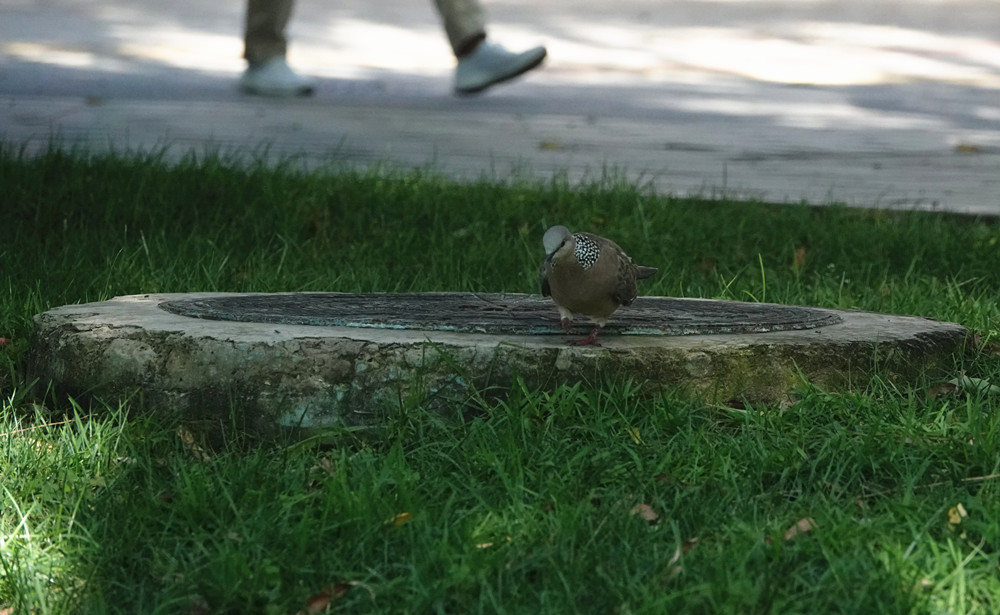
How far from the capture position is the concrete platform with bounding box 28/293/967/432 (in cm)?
321

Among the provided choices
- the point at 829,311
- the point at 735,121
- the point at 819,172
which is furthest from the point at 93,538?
the point at 735,121

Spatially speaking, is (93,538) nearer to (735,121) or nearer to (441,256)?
(441,256)

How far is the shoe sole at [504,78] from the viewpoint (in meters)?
7.79

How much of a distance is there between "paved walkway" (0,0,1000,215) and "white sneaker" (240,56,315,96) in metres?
0.12

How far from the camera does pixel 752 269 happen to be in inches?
204

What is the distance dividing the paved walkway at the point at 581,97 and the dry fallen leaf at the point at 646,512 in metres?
3.51

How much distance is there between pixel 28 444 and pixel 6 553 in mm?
503

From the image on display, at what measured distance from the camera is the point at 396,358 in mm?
3205

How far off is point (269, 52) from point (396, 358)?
220 inches

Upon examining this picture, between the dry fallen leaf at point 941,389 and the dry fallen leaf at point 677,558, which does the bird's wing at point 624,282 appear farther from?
the dry fallen leaf at point 941,389

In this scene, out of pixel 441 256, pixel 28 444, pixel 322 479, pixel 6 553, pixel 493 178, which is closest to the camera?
pixel 6 553

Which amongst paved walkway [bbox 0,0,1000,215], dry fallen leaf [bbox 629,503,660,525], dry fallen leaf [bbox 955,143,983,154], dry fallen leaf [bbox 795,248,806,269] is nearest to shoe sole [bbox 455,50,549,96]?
paved walkway [bbox 0,0,1000,215]

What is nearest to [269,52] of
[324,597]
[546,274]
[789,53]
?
[546,274]

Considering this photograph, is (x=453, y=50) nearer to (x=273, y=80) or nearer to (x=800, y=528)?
(x=273, y=80)
